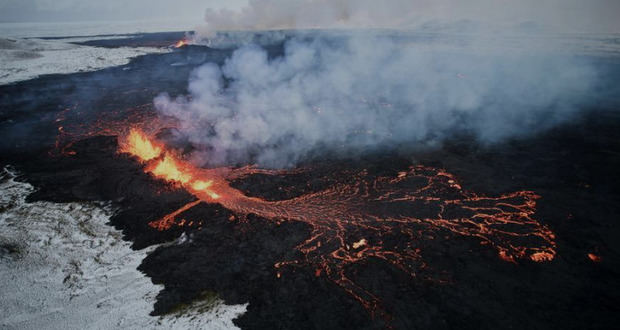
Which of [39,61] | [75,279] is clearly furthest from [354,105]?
[39,61]

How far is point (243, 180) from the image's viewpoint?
11.2 metres

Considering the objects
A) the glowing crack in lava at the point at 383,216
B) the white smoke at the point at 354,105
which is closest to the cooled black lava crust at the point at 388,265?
the glowing crack in lava at the point at 383,216

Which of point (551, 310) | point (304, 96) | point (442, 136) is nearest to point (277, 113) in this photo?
point (304, 96)

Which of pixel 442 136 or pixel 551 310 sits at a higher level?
pixel 442 136

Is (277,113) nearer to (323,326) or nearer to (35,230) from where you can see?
(35,230)

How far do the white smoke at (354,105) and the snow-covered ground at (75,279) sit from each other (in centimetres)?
525

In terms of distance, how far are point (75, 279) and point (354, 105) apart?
18.7 m

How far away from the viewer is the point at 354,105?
21688 mm

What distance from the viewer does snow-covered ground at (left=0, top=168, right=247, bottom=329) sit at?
612 centimetres

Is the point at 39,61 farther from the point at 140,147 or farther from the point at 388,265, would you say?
the point at 388,265

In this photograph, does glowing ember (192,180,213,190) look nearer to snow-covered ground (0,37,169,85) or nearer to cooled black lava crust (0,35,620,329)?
cooled black lava crust (0,35,620,329)

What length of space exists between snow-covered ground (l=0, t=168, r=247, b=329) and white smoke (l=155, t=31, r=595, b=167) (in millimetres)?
5247

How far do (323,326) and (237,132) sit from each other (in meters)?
11.8

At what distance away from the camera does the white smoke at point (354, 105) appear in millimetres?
14852
